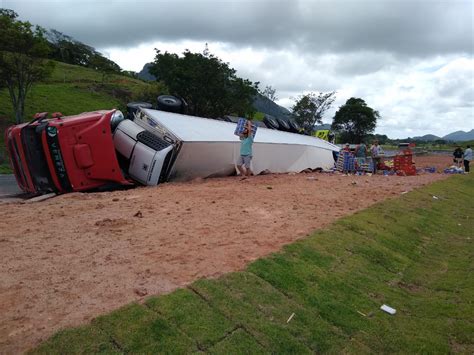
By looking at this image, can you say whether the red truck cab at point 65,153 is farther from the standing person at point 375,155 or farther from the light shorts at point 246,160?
the standing person at point 375,155

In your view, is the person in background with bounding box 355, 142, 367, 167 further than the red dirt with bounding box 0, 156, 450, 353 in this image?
Yes

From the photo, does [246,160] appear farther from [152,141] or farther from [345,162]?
[345,162]

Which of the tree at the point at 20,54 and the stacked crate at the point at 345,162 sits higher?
the tree at the point at 20,54

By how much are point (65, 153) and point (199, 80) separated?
21.0 m

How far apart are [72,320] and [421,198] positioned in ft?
34.8

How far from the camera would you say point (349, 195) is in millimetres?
10602

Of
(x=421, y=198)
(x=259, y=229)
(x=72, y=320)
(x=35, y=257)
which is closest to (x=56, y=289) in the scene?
(x=72, y=320)

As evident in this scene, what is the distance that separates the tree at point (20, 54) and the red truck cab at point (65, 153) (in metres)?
14.0

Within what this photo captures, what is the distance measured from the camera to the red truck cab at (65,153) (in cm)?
948

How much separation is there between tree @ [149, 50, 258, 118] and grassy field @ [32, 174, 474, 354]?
23253mm

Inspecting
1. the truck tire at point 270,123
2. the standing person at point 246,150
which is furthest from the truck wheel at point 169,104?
the truck tire at point 270,123

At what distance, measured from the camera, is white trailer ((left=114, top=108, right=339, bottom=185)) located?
1072 cm

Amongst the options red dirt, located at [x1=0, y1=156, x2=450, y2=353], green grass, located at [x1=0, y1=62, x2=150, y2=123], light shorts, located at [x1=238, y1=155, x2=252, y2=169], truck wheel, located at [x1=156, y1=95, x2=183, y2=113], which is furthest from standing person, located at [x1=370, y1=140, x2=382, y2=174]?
green grass, located at [x1=0, y1=62, x2=150, y2=123]

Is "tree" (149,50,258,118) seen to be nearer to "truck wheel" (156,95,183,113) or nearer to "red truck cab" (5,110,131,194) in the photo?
"truck wheel" (156,95,183,113)
